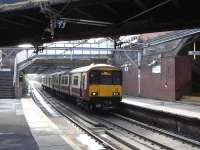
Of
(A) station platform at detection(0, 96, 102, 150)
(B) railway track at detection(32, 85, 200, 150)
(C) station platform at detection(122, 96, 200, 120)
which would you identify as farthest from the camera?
(C) station platform at detection(122, 96, 200, 120)

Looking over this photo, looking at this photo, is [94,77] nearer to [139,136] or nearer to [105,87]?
[105,87]

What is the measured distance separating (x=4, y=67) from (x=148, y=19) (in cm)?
3947

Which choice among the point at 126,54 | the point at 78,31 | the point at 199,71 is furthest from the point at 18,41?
the point at 126,54

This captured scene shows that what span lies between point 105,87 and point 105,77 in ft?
2.09

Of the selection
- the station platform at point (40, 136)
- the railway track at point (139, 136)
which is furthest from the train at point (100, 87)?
the station platform at point (40, 136)

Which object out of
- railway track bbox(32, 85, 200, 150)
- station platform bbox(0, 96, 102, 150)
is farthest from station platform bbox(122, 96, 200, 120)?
station platform bbox(0, 96, 102, 150)

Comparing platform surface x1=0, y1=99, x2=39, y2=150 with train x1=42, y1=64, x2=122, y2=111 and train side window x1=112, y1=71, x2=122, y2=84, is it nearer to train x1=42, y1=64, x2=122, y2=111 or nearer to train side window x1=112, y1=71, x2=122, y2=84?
train x1=42, y1=64, x2=122, y2=111

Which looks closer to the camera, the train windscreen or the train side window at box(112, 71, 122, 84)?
the train windscreen

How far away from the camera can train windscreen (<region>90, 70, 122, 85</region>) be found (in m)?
26.7

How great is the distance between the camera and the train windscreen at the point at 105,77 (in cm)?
2673

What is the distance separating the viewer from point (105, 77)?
89.0 feet

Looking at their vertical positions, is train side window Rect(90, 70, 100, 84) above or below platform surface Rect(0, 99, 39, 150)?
above

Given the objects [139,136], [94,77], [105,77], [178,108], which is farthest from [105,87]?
[139,136]

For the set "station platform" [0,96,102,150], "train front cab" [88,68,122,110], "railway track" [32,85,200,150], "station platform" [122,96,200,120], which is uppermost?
"train front cab" [88,68,122,110]
